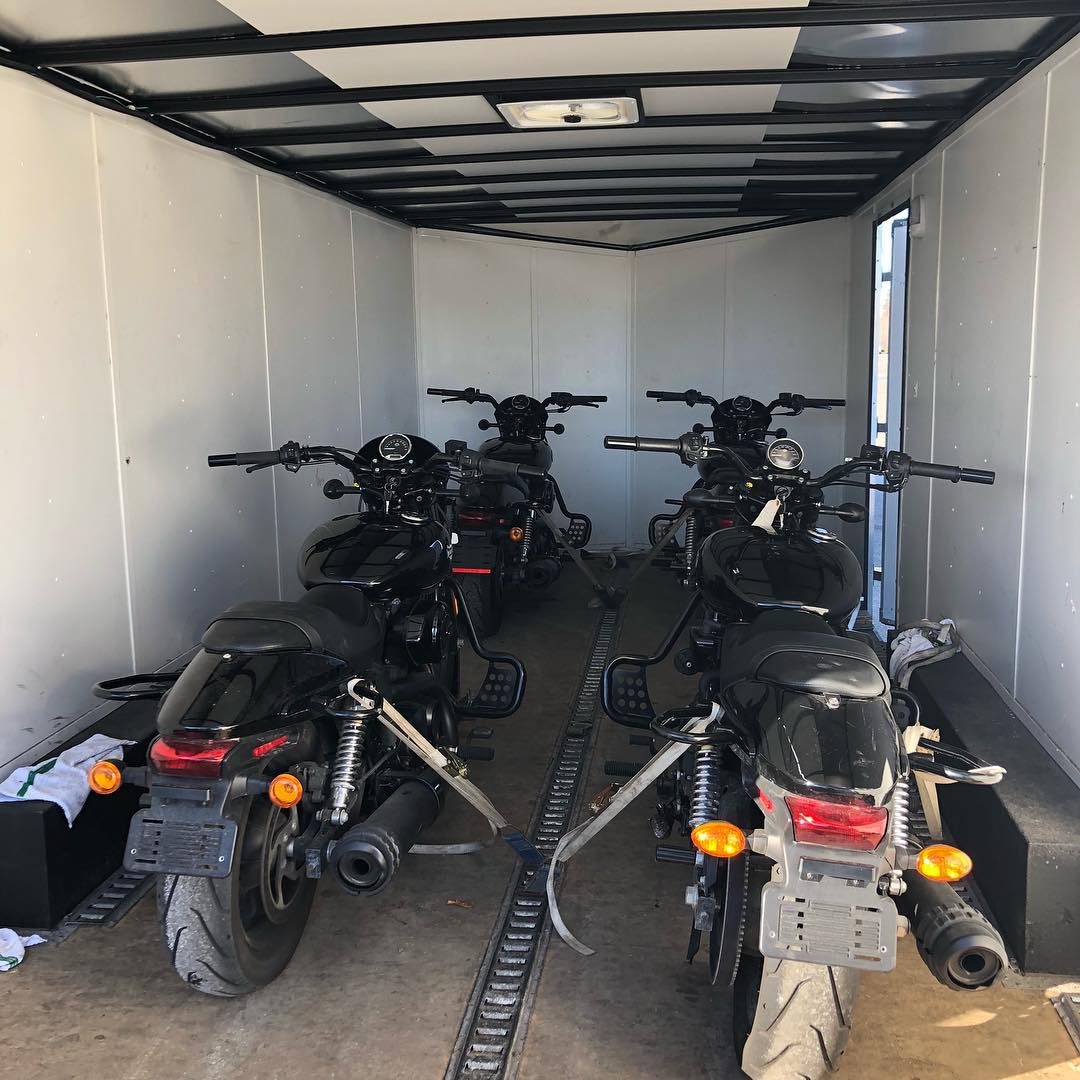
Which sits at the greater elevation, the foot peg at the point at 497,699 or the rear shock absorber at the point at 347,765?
the rear shock absorber at the point at 347,765

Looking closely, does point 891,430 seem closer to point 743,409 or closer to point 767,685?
point 743,409

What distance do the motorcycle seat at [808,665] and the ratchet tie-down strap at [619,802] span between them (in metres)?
0.15

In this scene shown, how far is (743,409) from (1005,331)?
2.33 metres

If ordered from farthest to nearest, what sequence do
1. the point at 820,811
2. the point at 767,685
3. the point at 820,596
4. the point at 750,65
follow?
the point at 750,65 < the point at 820,596 < the point at 767,685 < the point at 820,811

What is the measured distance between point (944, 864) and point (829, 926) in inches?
9.3

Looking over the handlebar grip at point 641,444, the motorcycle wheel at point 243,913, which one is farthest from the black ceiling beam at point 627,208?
the motorcycle wheel at point 243,913

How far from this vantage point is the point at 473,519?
532 cm

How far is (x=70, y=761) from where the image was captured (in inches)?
115

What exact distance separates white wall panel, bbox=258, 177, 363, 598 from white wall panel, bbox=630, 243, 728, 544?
2.35m

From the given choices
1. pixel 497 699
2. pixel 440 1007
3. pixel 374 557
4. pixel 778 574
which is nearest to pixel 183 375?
pixel 374 557

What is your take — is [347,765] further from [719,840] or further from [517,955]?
[719,840]

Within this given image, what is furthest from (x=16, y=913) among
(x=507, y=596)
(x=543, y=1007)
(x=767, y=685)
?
(x=507, y=596)

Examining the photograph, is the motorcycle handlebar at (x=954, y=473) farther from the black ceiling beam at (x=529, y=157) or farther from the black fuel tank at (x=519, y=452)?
the black fuel tank at (x=519, y=452)

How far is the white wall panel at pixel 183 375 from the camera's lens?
366 cm
